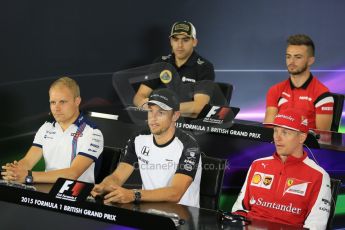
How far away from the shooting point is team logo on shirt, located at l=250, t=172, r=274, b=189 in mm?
4098

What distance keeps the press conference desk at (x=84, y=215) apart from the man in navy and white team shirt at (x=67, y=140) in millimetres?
471

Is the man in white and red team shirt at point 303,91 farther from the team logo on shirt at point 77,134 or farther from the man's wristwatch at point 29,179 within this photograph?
the man's wristwatch at point 29,179

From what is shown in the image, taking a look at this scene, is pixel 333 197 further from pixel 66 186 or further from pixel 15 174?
pixel 15 174

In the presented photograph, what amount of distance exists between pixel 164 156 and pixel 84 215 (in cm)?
89

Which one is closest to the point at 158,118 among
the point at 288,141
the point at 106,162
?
the point at 106,162

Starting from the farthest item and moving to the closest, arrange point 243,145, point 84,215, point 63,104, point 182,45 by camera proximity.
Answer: point 182,45
point 243,145
point 63,104
point 84,215

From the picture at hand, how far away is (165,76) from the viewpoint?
6449mm

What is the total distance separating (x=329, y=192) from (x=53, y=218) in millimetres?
1398

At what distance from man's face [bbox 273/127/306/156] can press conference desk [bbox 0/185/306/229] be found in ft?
2.01

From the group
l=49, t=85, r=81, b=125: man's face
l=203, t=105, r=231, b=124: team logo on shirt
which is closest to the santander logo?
l=49, t=85, r=81, b=125: man's face

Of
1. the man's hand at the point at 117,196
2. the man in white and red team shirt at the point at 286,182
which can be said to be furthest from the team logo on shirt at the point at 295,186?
the man's hand at the point at 117,196

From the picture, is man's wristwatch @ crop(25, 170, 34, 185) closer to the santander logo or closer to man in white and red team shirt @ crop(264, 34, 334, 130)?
the santander logo

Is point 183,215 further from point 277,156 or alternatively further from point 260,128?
point 260,128

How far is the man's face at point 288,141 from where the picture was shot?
4062 millimetres
